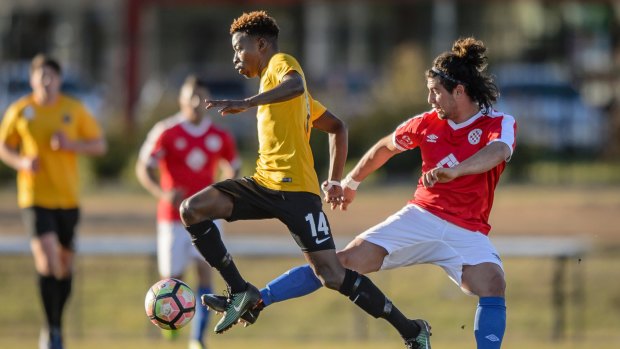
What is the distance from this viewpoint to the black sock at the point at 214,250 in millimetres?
8258

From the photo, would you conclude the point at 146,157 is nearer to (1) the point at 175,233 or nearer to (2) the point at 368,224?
(1) the point at 175,233

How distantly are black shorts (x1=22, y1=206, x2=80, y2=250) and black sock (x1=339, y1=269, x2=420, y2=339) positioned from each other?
11.0 ft

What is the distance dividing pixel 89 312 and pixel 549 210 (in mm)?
6929

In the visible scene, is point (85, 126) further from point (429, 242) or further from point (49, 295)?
point (429, 242)

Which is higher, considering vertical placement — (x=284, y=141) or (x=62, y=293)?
(x=284, y=141)

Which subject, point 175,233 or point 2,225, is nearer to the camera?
point 175,233

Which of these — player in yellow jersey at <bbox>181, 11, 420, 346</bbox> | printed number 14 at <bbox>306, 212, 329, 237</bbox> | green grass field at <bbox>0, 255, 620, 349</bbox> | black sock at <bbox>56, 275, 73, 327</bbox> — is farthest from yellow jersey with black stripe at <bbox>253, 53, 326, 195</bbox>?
green grass field at <bbox>0, 255, 620, 349</bbox>

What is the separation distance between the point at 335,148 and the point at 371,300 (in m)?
1.01

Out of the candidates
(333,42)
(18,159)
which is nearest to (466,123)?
(18,159)

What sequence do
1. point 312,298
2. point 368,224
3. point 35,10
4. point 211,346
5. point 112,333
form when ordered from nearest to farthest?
point 211,346 < point 112,333 < point 312,298 < point 368,224 < point 35,10

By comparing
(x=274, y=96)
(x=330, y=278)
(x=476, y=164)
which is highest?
(x=274, y=96)

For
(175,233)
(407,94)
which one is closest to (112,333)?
(175,233)

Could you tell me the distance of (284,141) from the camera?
815cm

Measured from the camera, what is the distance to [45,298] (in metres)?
10.8
